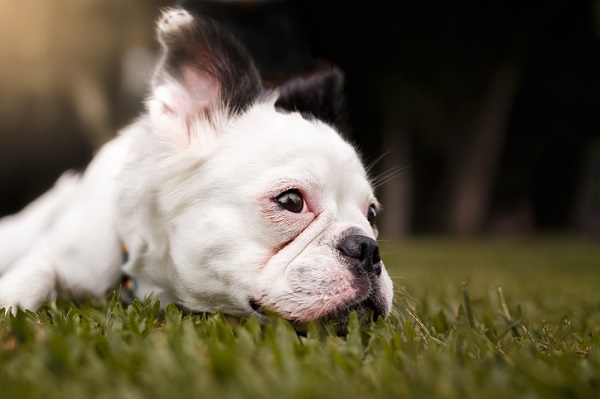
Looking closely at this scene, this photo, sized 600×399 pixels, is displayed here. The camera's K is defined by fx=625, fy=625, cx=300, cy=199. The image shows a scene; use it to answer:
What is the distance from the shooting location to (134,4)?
14195 mm

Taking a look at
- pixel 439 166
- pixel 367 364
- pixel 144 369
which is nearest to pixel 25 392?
pixel 144 369

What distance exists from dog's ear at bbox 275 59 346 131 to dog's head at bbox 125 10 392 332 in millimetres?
183

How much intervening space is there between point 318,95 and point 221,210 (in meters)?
1.03

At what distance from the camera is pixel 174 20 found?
2.69 m

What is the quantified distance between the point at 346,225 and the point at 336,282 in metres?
0.31

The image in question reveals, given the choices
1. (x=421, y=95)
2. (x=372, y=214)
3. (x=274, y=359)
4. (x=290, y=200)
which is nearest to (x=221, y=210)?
(x=290, y=200)

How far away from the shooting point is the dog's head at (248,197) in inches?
90.7

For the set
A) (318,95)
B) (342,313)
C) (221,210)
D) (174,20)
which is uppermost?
(174,20)

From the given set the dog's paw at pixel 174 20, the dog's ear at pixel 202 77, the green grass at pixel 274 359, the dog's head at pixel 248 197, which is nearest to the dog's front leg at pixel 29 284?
the green grass at pixel 274 359

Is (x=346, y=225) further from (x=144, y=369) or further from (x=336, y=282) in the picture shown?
(x=144, y=369)

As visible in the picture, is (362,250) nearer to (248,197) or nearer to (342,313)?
(342,313)

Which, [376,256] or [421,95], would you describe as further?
[421,95]

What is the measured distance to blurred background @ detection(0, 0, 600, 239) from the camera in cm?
1417

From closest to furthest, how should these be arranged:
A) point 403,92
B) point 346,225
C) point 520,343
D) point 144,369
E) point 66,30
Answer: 1. point 144,369
2. point 520,343
3. point 346,225
4. point 66,30
5. point 403,92
